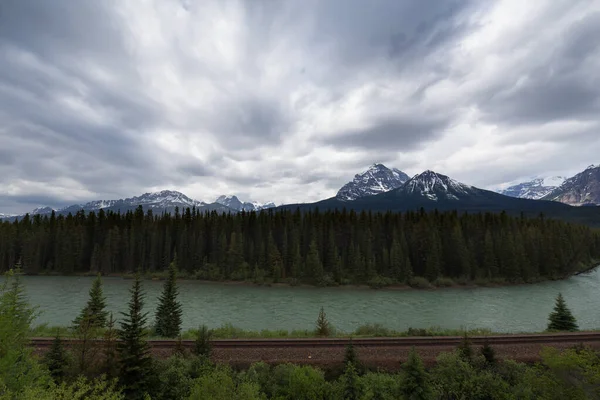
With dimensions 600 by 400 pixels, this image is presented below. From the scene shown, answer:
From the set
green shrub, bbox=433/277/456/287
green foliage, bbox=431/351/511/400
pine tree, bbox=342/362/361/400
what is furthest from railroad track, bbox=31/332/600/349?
green shrub, bbox=433/277/456/287

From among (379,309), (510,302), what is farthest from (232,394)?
(510,302)

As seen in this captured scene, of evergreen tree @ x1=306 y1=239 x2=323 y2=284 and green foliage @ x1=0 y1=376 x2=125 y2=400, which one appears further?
evergreen tree @ x1=306 y1=239 x2=323 y2=284

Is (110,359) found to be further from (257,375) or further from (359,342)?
(359,342)

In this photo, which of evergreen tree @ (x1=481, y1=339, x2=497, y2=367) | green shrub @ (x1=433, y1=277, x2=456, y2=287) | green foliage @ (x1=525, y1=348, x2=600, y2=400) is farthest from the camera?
green shrub @ (x1=433, y1=277, x2=456, y2=287)

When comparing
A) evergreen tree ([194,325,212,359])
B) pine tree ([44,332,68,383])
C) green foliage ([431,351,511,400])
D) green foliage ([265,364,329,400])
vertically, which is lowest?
green foliage ([431,351,511,400])

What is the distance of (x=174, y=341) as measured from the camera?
83.4 ft

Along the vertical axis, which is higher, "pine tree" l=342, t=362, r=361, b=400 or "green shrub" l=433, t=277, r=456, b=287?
"pine tree" l=342, t=362, r=361, b=400

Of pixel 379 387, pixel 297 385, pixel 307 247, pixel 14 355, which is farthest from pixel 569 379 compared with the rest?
pixel 307 247

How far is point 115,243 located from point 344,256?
237ft

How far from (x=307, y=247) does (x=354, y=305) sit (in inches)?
1677

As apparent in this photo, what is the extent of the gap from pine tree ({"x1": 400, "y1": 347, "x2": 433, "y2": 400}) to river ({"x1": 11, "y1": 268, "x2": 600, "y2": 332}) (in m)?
20.7

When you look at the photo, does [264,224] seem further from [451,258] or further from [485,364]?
[485,364]

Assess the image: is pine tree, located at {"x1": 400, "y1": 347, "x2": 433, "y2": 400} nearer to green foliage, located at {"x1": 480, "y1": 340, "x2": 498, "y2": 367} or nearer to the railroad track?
green foliage, located at {"x1": 480, "y1": 340, "x2": 498, "y2": 367}

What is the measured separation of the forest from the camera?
3319 inches
